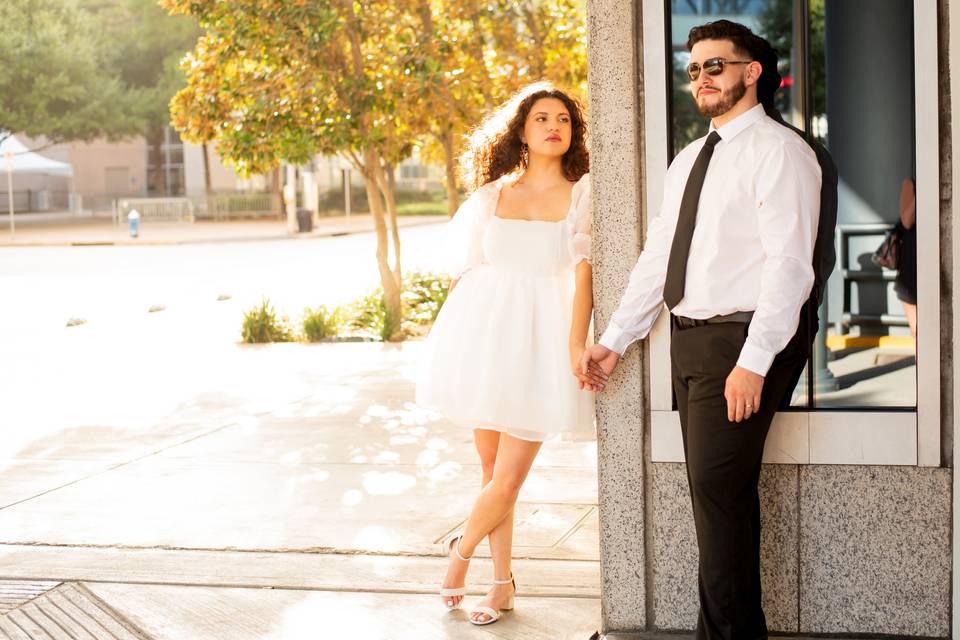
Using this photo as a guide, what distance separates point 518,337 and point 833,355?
1.10 m

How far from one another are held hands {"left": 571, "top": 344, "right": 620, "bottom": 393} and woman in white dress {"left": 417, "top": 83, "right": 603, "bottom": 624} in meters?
0.13

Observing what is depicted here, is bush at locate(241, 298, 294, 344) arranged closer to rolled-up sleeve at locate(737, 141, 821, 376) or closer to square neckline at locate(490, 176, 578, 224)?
square neckline at locate(490, 176, 578, 224)

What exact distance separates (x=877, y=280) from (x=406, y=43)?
1106 cm

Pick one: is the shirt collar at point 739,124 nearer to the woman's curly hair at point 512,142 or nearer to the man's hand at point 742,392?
the man's hand at point 742,392

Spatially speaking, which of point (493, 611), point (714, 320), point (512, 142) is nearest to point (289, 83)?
point (512, 142)

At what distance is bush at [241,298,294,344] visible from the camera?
13938mm

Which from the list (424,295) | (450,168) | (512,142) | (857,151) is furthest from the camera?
(450,168)

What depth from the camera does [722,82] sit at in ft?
12.1

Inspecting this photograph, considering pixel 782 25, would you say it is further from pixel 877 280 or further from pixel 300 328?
pixel 300 328

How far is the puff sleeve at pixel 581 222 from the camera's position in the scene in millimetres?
4469

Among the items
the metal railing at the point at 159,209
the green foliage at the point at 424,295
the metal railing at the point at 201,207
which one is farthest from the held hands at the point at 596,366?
the metal railing at the point at 159,209

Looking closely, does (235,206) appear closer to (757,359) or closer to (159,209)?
(159,209)

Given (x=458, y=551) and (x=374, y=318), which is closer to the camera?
(x=458, y=551)

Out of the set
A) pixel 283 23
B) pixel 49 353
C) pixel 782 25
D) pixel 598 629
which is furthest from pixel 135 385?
pixel 782 25
